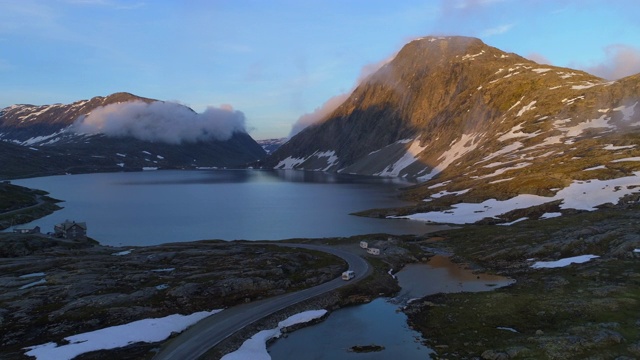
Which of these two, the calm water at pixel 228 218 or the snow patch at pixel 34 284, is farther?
the calm water at pixel 228 218

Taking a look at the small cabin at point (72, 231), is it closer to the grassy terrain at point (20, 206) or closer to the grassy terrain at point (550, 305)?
the grassy terrain at point (20, 206)

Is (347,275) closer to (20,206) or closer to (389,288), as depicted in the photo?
(389,288)

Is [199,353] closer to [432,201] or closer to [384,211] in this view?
[384,211]

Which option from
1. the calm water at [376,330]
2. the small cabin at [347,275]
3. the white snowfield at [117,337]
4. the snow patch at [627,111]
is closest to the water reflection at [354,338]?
the calm water at [376,330]

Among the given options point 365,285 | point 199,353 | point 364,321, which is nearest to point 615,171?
point 365,285

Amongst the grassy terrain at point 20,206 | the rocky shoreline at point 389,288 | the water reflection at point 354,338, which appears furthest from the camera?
the grassy terrain at point 20,206

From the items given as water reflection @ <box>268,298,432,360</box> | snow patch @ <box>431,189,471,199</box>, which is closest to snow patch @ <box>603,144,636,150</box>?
snow patch @ <box>431,189,471,199</box>

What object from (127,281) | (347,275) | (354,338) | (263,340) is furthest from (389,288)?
(127,281)

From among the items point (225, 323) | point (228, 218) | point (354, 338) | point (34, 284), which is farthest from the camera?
point (228, 218)
